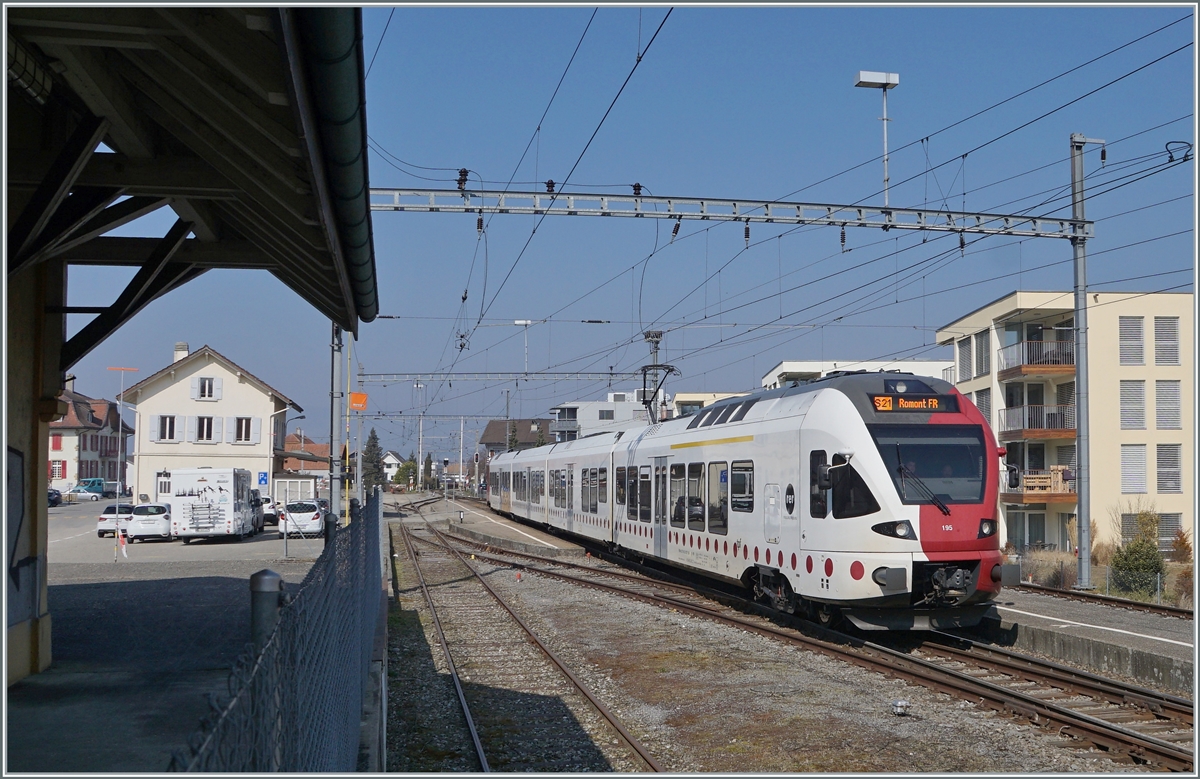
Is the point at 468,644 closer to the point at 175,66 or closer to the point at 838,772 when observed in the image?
the point at 838,772

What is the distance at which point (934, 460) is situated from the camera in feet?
40.4

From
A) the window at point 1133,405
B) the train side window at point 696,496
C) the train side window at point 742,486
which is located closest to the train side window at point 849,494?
the train side window at point 742,486

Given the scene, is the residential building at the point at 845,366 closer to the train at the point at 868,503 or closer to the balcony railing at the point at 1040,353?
the balcony railing at the point at 1040,353

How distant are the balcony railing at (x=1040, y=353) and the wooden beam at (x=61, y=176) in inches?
1266

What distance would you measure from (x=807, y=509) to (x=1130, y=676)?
3.93 meters

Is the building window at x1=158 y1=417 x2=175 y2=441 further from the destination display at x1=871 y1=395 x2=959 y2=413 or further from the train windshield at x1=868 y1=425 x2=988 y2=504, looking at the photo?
the train windshield at x1=868 y1=425 x2=988 y2=504

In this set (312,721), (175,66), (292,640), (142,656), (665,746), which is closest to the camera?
(292,640)

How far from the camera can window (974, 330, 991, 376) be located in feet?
122

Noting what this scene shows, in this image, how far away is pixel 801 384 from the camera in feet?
47.9

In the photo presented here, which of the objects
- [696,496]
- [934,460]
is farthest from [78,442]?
[934,460]

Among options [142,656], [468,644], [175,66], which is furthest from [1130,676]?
[175,66]

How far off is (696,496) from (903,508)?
571 centimetres

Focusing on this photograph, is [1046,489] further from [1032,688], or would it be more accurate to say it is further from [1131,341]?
[1032,688]

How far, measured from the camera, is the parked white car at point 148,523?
34719 millimetres
